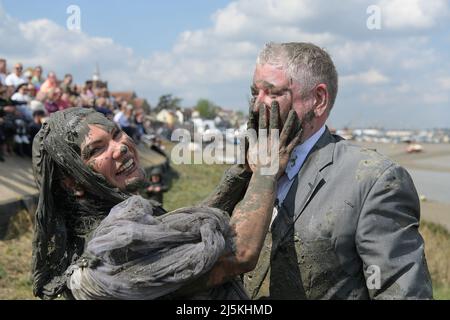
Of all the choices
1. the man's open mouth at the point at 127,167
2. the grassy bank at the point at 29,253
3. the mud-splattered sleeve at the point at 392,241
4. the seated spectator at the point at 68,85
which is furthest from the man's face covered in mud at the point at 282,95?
the seated spectator at the point at 68,85

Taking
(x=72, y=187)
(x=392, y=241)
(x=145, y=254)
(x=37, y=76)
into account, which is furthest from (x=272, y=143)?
(x=37, y=76)

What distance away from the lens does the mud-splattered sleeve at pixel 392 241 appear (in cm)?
239

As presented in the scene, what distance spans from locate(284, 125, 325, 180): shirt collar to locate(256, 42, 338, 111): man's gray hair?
0.65ft

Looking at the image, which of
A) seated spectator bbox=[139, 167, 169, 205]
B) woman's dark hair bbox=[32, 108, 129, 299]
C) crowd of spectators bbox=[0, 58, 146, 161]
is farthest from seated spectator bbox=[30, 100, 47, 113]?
woman's dark hair bbox=[32, 108, 129, 299]

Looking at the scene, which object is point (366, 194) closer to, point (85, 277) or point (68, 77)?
point (85, 277)

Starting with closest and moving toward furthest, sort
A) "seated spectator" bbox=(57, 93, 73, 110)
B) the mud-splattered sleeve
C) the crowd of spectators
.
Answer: the mud-splattered sleeve < the crowd of spectators < "seated spectator" bbox=(57, 93, 73, 110)

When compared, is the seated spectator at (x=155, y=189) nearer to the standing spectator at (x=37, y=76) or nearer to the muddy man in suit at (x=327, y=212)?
the standing spectator at (x=37, y=76)

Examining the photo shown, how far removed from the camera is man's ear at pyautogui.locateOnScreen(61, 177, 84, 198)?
272 cm

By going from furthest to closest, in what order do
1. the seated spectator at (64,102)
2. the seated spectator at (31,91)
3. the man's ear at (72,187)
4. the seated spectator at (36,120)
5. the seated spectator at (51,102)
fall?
the seated spectator at (64,102) < the seated spectator at (51,102) < the seated spectator at (31,91) < the seated spectator at (36,120) < the man's ear at (72,187)

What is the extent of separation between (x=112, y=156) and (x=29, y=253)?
276 inches

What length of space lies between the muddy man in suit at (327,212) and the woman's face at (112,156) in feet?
2.07

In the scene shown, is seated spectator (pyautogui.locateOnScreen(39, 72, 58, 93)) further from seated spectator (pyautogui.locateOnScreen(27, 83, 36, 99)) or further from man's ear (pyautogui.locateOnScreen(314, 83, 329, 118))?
man's ear (pyautogui.locateOnScreen(314, 83, 329, 118))

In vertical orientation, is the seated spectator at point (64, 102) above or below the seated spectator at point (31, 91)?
below
